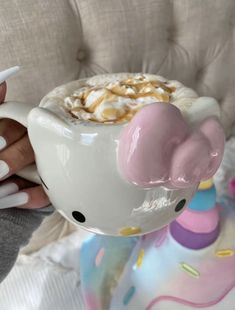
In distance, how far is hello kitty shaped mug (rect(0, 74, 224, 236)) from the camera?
1.26 feet

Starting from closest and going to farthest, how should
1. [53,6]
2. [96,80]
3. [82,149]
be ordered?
[82,149] → [96,80] → [53,6]

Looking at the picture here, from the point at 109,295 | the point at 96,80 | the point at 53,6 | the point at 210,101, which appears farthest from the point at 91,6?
the point at 109,295

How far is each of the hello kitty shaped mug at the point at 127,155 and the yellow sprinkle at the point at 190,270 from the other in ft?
1.20

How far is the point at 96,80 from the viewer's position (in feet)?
1.70

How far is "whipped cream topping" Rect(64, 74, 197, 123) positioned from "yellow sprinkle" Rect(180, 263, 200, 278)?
421mm

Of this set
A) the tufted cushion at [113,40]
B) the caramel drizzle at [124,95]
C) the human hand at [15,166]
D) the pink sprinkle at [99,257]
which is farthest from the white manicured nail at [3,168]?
the pink sprinkle at [99,257]

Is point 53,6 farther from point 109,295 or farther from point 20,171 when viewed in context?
point 109,295

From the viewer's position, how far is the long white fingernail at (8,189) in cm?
52

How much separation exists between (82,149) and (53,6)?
404mm

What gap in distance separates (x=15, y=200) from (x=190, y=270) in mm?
408

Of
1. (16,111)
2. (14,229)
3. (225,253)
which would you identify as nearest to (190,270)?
(225,253)

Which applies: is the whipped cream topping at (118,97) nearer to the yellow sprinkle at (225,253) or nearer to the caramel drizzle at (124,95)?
the caramel drizzle at (124,95)

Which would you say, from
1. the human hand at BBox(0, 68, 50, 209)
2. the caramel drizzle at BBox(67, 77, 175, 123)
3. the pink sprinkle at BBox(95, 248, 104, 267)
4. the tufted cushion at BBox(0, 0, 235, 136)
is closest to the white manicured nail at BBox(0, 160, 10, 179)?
the human hand at BBox(0, 68, 50, 209)

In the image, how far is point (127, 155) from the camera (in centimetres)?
39
